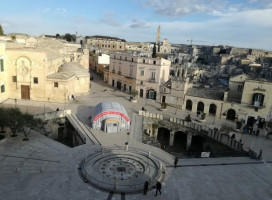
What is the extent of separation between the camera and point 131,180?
18.0m

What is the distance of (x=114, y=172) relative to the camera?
19.0 meters

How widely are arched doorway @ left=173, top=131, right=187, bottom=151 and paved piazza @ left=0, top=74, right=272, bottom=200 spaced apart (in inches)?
447

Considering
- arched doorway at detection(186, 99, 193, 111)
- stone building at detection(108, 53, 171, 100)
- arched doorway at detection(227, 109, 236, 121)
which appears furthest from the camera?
stone building at detection(108, 53, 171, 100)

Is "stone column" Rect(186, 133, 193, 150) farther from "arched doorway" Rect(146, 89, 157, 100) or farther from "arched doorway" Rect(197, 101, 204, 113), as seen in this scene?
"arched doorway" Rect(146, 89, 157, 100)

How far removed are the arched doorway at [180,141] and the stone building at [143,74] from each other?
9.75m

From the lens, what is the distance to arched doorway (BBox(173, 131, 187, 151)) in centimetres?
3474

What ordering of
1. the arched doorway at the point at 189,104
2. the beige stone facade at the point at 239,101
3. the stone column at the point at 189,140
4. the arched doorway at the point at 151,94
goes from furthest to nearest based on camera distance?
the arched doorway at the point at 151,94
the arched doorway at the point at 189,104
the beige stone facade at the point at 239,101
the stone column at the point at 189,140

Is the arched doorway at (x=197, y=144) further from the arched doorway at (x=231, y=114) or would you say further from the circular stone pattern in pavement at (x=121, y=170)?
the circular stone pattern in pavement at (x=121, y=170)

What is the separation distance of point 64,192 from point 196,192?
971 centimetres

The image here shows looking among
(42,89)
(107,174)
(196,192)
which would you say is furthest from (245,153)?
(42,89)

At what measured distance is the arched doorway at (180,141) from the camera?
34.7 metres

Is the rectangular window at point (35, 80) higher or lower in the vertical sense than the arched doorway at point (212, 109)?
higher

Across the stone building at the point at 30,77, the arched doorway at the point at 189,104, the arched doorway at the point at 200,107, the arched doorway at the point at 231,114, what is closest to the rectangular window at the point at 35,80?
the stone building at the point at 30,77

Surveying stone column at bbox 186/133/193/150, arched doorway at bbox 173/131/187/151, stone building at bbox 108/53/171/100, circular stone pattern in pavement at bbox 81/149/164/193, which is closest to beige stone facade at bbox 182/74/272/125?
arched doorway at bbox 173/131/187/151
